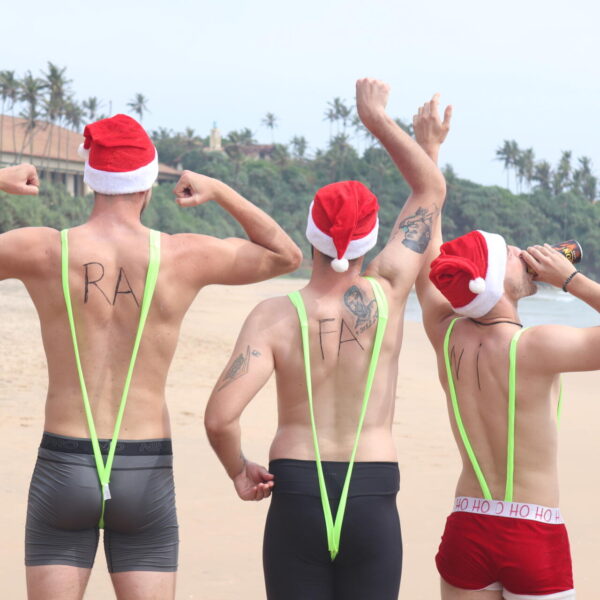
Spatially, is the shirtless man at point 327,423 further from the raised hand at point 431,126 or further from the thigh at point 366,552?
the raised hand at point 431,126

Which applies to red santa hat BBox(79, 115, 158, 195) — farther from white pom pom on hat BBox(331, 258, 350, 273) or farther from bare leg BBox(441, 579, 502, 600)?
bare leg BBox(441, 579, 502, 600)

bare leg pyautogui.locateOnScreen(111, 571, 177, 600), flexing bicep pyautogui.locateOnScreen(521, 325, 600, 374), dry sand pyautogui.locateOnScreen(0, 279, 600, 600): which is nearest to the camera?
flexing bicep pyautogui.locateOnScreen(521, 325, 600, 374)

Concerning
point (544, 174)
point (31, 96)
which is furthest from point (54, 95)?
point (544, 174)

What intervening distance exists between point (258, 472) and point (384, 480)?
421 mm

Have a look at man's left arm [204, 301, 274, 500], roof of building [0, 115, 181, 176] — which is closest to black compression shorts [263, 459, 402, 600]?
man's left arm [204, 301, 274, 500]

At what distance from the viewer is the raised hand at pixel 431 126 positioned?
3904 mm

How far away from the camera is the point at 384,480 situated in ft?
10.4

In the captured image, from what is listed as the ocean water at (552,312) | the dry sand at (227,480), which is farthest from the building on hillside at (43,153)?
the dry sand at (227,480)

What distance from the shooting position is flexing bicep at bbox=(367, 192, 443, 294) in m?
3.37

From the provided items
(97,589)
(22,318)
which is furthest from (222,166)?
(97,589)

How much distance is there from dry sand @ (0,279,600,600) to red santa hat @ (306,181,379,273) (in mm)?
3022

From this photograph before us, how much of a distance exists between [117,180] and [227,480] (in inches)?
205

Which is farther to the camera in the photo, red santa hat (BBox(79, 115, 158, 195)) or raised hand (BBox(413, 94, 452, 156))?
raised hand (BBox(413, 94, 452, 156))

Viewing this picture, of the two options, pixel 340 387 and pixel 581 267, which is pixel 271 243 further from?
pixel 581 267
